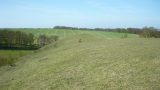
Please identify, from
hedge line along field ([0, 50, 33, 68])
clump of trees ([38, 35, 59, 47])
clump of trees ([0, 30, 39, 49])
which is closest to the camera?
hedge line along field ([0, 50, 33, 68])

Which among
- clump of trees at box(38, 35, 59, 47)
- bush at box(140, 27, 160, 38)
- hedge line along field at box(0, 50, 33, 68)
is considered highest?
bush at box(140, 27, 160, 38)

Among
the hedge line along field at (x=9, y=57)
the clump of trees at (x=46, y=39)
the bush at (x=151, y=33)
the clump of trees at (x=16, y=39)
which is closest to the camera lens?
Result: the hedge line along field at (x=9, y=57)

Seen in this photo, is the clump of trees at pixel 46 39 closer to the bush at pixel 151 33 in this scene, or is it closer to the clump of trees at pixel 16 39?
the clump of trees at pixel 16 39

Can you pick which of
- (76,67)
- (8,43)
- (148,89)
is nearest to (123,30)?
(8,43)

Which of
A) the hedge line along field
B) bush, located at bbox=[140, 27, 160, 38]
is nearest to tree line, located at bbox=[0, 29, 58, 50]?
the hedge line along field

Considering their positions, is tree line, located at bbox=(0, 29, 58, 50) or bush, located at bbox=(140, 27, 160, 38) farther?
tree line, located at bbox=(0, 29, 58, 50)

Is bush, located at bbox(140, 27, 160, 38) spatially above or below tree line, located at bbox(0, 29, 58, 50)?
above

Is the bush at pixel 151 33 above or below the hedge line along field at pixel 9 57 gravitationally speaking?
above

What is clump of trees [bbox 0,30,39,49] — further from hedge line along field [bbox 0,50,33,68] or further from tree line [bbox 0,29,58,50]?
hedge line along field [bbox 0,50,33,68]

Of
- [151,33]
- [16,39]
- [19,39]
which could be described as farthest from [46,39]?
[151,33]

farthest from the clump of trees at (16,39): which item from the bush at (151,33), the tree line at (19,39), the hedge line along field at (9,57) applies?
the bush at (151,33)

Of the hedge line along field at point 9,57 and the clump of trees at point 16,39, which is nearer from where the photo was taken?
the hedge line along field at point 9,57

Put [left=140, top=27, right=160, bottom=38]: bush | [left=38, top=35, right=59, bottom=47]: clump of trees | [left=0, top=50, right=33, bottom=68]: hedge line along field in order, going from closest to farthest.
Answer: [left=0, top=50, right=33, bottom=68]: hedge line along field
[left=140, top=27, right=160, bottom=38]: bush
[left=38, top=35, right=59, bottom=47]: clump of trees

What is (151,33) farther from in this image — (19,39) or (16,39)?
(16,39)
